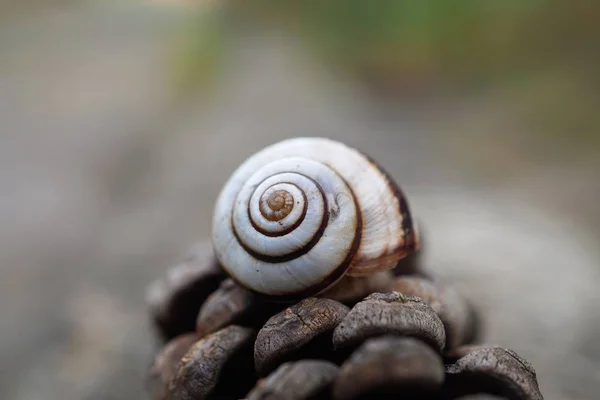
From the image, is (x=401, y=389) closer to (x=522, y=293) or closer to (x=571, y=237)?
(x=522, y=293)

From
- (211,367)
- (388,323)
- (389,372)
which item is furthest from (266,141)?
(389,372)

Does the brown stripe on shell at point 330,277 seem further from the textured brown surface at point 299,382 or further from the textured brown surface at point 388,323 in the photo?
the textured brown surface at point 299,382

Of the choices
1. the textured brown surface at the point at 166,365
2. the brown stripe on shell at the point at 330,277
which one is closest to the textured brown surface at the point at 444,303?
the brown stripe on shell at the point at 330,277

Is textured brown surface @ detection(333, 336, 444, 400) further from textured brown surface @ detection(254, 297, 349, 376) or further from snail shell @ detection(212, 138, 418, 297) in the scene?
snail shell @ detection(212, 138, 418, 297)

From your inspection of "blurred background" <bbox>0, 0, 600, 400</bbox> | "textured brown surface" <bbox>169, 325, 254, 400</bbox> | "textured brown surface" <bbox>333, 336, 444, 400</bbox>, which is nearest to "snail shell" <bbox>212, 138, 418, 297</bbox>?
"textured brown surface" <bbox>169, 325, 254, 400</bbox>

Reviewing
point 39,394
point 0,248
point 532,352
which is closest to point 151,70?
point 0,248

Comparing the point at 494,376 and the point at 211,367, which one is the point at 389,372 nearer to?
the point at 494,376
